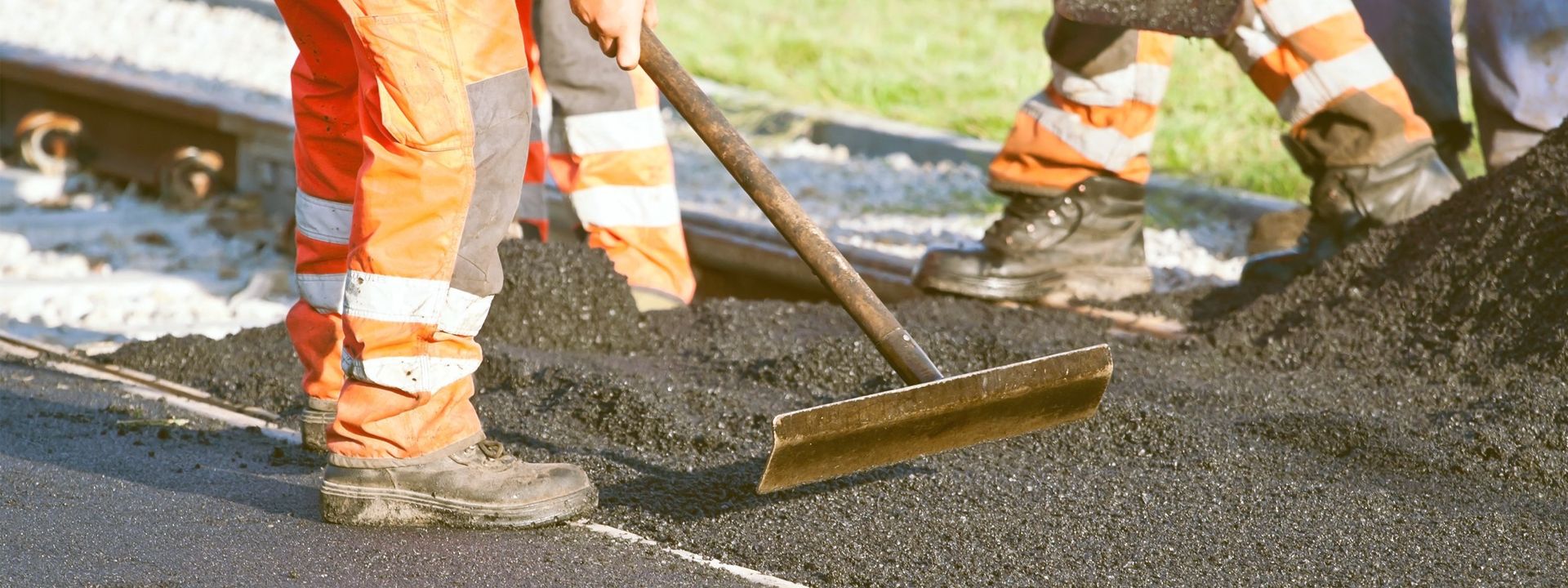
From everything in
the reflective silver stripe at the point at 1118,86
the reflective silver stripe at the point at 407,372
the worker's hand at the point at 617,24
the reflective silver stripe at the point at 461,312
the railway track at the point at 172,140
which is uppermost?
the worker's hand at the point at 617,24

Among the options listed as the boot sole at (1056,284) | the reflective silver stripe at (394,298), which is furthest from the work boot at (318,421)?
the boot sole at (1056,284)

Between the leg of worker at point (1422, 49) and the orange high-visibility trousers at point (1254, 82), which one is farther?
the leg of worker at point (1422, 49)

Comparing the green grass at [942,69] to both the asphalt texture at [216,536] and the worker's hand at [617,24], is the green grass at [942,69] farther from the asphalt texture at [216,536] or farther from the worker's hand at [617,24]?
the asphalt texture at [216,536]

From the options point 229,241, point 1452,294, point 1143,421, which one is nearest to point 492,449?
point 1143,421

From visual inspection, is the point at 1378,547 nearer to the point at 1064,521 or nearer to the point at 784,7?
the point at 1064,521

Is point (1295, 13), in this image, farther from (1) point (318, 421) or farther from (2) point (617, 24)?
(1) point (318, 421)

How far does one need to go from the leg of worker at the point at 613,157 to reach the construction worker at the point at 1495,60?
220 centimetres

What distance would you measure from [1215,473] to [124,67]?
5793 millimetres

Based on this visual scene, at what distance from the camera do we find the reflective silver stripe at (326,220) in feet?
9.82

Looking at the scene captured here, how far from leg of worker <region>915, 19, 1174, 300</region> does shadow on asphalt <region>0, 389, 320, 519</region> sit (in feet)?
6.40

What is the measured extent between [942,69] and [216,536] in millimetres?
5902

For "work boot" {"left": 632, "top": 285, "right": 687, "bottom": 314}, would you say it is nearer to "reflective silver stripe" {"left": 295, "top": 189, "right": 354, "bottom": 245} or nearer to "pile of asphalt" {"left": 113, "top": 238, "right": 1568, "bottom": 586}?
"pile of asphalt" {"left": 113, "top": 238, "right": 1568, "bottom": 586}

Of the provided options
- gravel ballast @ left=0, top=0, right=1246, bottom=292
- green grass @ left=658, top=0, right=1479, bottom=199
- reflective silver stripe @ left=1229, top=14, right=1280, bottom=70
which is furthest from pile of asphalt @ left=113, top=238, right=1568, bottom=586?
green grass @ left=658, top=0, right=1479, bottom=199

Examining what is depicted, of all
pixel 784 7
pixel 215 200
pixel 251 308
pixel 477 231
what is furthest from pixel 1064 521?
pixel 784 7
